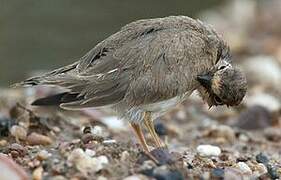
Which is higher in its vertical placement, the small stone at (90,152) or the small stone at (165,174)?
the small stone at (90,152)

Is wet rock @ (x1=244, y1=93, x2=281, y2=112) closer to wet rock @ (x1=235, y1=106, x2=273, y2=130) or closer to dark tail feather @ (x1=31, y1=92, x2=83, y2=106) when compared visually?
wet rock @ (x1=235, y1=106, x2=273, y2=130)

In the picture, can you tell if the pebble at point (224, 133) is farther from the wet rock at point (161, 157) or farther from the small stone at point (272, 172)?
the wet rock at point (161, 157)

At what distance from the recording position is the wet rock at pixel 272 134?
8.61 meters

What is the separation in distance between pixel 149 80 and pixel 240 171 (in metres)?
0.99

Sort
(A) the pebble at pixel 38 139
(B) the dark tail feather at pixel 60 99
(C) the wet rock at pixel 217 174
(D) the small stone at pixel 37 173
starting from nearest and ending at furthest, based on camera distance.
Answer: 1. (D) the small stone at pixel 37 173
2. (C) the wet rock at pixel 217 174
3. (B) the dark tail feather at pixel 60 99
4. (A) the pebble at pixel 38 139

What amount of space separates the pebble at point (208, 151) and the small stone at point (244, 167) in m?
0.68

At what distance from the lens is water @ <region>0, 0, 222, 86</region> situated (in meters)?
15.4

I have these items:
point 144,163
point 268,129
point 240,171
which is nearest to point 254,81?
point 268,129

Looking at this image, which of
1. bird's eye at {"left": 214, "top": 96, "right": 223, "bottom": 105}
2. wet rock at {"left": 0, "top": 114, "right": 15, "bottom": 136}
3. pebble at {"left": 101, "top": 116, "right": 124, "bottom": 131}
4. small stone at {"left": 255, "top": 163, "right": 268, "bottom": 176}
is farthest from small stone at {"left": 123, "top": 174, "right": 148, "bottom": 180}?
pebble at {"left": 101, "top": 116, "right": 124, "bottom": 131}

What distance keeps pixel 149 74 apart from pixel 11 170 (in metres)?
1.52

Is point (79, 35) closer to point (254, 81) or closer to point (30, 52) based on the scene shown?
point (30, 52)

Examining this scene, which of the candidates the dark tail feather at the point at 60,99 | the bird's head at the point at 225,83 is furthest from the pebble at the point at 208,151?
the dark tail feather at the point at 60,99

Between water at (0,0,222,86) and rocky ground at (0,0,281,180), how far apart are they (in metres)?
3.32

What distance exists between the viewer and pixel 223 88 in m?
6.56
